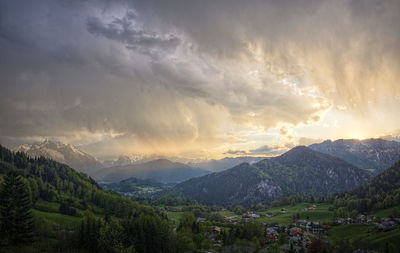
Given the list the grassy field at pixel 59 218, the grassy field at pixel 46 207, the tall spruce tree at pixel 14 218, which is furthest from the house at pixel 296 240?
the grassy field at pixel 46 207

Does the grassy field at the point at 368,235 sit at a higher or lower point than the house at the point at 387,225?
lower

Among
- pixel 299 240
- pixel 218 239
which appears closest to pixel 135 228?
pixel 218 239

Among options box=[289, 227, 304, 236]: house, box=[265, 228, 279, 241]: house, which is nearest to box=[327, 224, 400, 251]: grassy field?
box=[289, 227, 304, 236]: house

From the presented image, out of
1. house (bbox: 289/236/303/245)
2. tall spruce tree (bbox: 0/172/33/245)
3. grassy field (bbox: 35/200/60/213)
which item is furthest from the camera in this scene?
grassy field (bbox: 35/200/60/213)

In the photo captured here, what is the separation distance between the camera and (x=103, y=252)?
116 metres

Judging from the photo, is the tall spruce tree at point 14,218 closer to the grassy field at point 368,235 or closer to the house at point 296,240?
the house at point 296,240

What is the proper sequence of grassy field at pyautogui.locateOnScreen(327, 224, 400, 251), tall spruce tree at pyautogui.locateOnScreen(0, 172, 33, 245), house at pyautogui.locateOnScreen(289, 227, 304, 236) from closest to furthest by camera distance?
tall spruce tree at pyautogui.locateOnScreen(0, 172, 33, 245)
grassy field at pyautogui.locateOnScreen(327, 224, 400, 251)
house at pyautogui.locateOnScreen(289, 227, 304, 236)

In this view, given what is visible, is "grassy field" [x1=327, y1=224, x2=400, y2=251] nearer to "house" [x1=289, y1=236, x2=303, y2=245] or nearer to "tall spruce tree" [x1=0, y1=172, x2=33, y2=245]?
"house" [x1=289, y1=236, x2=303, y2=245]

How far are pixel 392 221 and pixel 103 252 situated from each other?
174m

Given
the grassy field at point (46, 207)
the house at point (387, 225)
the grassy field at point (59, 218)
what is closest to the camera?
the grassy field at point (59, 218)

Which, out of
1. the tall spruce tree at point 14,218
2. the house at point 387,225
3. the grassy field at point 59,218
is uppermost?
the tall spruce tree at point 14,218

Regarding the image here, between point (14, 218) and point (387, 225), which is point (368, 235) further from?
point (14, 218)

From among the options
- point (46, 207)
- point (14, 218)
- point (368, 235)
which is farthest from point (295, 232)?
point (46, 207)

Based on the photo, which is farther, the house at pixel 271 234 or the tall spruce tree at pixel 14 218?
the house at pixel 271 234
